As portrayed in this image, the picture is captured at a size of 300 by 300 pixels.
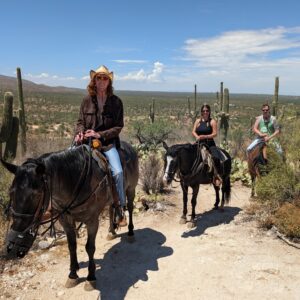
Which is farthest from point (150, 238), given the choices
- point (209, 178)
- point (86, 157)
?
point (86, 157)

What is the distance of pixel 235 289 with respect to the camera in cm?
484

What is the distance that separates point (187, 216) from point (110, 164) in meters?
3.50

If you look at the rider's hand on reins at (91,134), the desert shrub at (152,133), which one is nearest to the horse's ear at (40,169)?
the rider's hand on reins at (91,134)

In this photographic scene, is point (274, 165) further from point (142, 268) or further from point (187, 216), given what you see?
point (142, 268)

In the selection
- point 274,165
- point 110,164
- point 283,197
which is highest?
point 110,164

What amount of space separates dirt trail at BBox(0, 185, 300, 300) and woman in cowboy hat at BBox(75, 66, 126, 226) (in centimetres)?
117

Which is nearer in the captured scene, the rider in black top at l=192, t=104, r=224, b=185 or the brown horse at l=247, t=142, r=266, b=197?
the rider in black top at l=192, t=104, r=224, b=185

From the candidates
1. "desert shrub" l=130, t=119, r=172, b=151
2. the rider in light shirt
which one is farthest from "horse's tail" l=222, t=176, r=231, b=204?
"desert shrub" l=130, t=119, r=172, b=151

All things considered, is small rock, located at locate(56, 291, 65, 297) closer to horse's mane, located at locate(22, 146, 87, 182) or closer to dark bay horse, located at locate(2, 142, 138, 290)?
dark bay horse, located at locate(2, 142, 138, 290)

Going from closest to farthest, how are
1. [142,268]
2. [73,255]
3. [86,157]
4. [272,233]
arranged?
1. [86,157]
2. [73,255]
3. [142,268]
4. [272,233]

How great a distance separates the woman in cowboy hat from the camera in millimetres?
5230

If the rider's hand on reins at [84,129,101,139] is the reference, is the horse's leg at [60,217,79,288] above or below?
below

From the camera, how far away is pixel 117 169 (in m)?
5.16

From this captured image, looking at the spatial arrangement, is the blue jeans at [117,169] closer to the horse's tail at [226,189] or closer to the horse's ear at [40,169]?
the horse's ear at [40,169]
